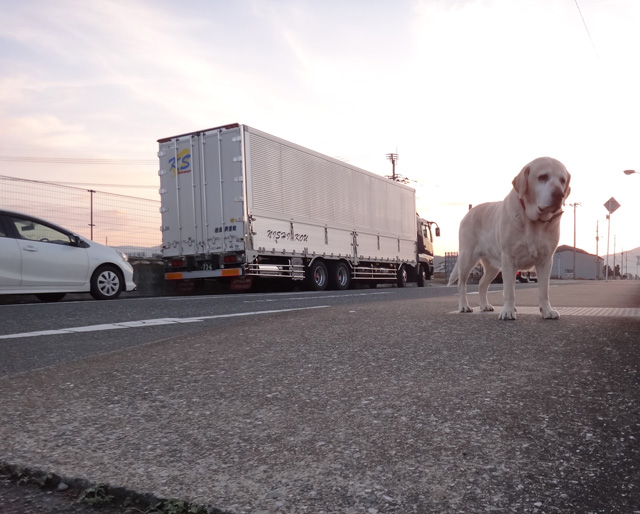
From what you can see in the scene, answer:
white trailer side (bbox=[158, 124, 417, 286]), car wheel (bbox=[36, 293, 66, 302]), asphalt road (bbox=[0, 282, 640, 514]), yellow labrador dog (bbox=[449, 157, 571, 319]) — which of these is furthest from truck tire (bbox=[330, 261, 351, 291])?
asphalt road (bbox=[0, 282, 640, 514])

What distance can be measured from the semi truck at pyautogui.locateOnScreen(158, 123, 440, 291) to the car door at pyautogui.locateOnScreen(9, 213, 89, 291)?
4480 millimetres

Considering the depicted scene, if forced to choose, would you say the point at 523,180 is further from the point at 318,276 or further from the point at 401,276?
the point at 401,276

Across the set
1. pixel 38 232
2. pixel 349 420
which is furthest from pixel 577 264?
pixel 349 420

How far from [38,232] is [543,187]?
8.50 meters

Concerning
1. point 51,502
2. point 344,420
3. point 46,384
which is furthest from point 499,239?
point 51,502

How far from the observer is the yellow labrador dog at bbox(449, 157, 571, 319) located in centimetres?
450

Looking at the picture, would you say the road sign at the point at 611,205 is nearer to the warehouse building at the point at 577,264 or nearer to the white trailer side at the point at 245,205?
the white trailer side at the point at 245,205

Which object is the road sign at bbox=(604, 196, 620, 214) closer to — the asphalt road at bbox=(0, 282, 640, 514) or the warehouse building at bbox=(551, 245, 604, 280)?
the asphalt road at bbox=(0, 282, 640, 514)

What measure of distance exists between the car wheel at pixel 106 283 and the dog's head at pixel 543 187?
8192 mm

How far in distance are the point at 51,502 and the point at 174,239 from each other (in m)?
13.8

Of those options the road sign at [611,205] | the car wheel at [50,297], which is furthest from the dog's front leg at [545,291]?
the road sign at [611,205]

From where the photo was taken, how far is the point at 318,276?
17.0 metres

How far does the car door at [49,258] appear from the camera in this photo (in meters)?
9.46

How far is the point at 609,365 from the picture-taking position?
9.30 ft
